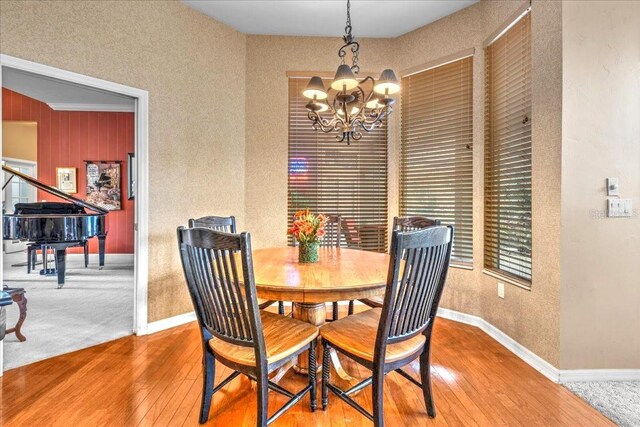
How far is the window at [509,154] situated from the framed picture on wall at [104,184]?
6486 mm

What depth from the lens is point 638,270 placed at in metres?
2.17

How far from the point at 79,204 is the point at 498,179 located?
525 cm

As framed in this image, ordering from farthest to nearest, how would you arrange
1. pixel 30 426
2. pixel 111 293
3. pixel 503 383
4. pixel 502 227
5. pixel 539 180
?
pixel 111 293 → pixel 502 227 → pixel 539 180 → pixel 503 383 → pixel 30 426

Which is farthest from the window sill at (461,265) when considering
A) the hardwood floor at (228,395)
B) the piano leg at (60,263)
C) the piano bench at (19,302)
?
the piano leg at (60,263)

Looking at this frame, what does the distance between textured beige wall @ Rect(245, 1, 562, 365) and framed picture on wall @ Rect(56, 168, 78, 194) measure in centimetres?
470

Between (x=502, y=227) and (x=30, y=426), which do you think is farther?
(x=502, y=227)

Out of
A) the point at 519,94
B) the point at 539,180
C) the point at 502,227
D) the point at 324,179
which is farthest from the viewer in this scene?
the point at 324,179

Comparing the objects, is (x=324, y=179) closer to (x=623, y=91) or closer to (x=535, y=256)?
(x=535, y=256)

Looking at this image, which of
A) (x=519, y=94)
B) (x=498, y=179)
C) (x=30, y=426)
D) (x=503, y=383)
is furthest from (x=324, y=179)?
(x=30, y=426)

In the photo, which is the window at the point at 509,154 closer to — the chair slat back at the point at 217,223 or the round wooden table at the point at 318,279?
the round wooden table at the point at 318,279

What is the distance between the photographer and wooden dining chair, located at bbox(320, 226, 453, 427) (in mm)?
1422

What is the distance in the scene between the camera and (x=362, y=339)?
1.65 metres

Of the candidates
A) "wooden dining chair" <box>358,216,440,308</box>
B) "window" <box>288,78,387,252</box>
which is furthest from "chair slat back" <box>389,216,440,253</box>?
"window" <box>288,78,387,252</box>

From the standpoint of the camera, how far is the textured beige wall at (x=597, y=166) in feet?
7.04
